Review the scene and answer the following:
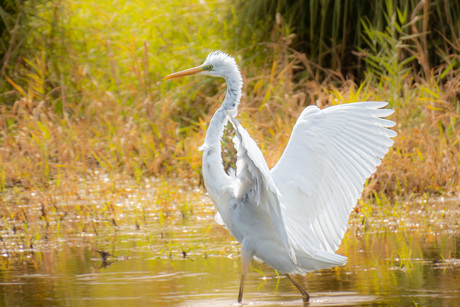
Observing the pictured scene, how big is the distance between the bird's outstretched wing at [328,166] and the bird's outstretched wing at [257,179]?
294mm

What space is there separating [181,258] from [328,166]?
4.13 ft

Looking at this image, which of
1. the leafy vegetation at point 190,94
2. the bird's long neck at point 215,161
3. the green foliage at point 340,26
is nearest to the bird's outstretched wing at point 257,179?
the bird's long neck at point 215,161

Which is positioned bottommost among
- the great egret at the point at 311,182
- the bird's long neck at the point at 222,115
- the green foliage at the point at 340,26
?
the great egret at the point at 311,182

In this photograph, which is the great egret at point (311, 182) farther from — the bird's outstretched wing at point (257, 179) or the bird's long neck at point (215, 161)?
the bird's outstretched wing at point (257, 179)

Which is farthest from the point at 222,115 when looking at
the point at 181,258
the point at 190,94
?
the point at 190,94

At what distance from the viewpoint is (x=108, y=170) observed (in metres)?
8.02

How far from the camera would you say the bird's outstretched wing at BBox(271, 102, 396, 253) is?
4.38 metres

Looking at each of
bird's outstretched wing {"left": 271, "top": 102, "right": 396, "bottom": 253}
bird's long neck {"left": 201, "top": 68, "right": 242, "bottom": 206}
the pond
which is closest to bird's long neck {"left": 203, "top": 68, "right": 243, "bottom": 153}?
bird's long neck {"left": 201, "top": 68, "right": 242, "bottom": 206}

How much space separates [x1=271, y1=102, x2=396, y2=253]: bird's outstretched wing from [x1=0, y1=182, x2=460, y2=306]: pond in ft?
1.25

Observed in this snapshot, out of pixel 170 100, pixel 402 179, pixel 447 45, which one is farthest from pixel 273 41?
pixel 402 179

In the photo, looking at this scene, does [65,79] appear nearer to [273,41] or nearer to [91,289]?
[273,41]

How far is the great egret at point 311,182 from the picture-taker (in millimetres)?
4301

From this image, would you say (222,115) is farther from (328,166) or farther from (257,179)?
(257,179)

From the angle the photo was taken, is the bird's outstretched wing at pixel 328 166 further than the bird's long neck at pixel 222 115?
No
